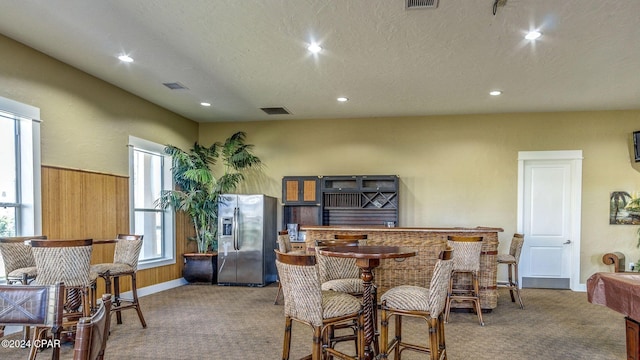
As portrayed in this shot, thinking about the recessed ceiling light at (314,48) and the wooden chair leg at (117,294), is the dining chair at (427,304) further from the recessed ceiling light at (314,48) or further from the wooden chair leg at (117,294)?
the wooden chair leg at (117,294)

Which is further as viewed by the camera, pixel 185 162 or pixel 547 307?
pixel 185 162

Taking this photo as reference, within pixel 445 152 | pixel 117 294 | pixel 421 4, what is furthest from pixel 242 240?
pixel 421 4

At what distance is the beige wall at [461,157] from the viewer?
6.54 meters

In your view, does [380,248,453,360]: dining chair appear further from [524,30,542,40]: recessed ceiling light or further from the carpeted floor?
[524,30,542,40]: recessed ceiling light

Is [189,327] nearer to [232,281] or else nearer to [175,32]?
[232,281]

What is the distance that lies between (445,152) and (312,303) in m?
5.32

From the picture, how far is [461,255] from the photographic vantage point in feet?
14.6

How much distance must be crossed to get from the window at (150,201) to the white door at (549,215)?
615 centimetres

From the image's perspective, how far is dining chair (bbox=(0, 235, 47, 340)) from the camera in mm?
3426

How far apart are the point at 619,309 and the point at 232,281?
18.1 ft


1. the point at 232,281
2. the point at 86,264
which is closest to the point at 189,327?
the point at 86,264

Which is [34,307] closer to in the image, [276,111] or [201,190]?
[201,190]

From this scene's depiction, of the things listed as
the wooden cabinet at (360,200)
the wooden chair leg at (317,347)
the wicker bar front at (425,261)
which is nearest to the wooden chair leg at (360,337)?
the wooden chair leg at (317,347)

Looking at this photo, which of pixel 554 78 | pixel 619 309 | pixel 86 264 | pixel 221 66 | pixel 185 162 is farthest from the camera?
pixel 185 162
